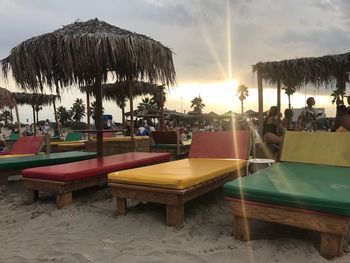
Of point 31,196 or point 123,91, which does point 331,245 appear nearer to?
point 31,196

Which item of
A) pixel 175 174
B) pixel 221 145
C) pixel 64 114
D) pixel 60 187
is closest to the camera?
pixel 175 174

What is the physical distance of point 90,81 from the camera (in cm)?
650

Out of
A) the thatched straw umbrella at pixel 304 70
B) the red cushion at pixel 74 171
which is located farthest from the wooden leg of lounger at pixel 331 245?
the thatched straw umbrella at pixel 304 70

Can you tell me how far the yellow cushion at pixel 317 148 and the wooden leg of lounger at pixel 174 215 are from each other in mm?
1983

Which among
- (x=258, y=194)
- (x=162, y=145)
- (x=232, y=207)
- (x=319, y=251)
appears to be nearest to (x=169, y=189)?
(x=232, y=207)

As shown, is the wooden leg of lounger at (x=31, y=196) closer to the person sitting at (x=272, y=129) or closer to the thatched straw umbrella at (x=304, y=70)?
the person sitting at (x=272, y=129)

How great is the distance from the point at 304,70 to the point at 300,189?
24.6 feet

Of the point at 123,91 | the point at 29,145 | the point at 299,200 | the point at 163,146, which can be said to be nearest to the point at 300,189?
the point at 299,200

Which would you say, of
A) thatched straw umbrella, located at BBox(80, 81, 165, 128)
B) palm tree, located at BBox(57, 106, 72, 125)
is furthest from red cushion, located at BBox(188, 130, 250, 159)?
palm tree, located at BBox(57, 106, 72, 125)

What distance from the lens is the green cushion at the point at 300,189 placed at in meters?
2.64

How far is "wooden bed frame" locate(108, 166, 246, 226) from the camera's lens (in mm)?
3473

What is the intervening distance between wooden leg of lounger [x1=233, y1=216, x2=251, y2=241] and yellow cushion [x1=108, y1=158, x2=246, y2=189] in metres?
0.64

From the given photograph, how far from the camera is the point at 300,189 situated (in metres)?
2.96

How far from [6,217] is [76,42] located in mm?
2666
